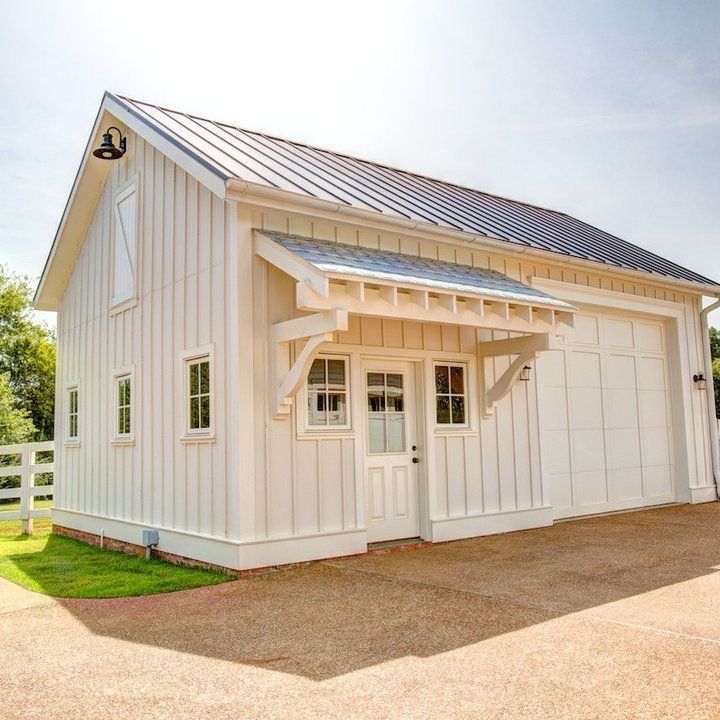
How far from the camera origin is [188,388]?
8203mm

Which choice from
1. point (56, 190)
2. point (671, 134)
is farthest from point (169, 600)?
point (56, 190)

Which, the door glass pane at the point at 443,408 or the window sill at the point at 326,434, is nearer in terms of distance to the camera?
the window sill at the point at 326,434

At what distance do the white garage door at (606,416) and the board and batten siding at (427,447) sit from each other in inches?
24.5

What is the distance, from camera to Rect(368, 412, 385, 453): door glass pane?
8.34m

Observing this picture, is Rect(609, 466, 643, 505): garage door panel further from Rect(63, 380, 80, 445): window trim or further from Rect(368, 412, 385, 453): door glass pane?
Rect(63, 380, 80, 445): window trim

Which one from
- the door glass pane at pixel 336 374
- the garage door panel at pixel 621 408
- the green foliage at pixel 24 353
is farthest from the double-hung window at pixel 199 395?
the green foliage at pixel 24 353

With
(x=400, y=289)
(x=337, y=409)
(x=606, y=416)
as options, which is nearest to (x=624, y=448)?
(x=606, y=416)

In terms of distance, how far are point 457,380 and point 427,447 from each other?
1.02 m

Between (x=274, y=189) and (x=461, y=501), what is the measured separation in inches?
166

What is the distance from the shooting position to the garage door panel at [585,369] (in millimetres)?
10812

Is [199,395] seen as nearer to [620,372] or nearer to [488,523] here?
[488,523]

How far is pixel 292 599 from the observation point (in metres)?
6.05

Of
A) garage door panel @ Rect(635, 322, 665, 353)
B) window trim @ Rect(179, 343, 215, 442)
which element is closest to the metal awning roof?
window trim @ Rect(179, 343, 215, 442)

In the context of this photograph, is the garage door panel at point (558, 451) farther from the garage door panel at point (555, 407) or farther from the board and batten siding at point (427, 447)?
the board and batten siding at point (427, 447)
